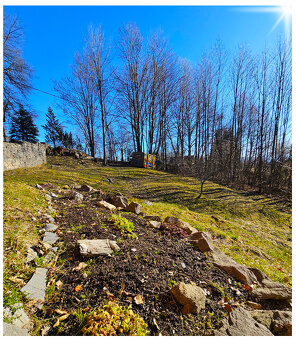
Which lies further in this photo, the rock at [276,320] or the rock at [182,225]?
the rock at [182,225]

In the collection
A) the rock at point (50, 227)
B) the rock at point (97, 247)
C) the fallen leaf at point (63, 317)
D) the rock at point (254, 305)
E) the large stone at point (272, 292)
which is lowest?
the large stone at point (272, 292)

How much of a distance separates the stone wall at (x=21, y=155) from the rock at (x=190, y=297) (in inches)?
316

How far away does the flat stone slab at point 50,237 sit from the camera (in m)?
2.00

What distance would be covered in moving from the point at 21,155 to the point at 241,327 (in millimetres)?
9459

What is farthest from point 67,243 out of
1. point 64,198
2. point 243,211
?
point 243,211

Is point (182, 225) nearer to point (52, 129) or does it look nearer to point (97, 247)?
point (97, 247)

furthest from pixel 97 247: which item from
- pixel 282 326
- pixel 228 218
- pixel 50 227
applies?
pixel 228 218

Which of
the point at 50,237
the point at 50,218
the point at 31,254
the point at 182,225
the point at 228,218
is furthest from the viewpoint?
the point at 228,218

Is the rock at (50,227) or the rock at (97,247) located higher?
the rock at (50,227)

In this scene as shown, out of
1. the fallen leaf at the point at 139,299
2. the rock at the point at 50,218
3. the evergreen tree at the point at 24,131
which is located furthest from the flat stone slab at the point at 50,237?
the evergreen tree at the point at 24,131

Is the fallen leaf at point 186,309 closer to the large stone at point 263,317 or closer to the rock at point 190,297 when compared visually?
the rock at point 190,297

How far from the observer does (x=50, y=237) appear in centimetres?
208

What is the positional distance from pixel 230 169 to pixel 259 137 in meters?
3.29

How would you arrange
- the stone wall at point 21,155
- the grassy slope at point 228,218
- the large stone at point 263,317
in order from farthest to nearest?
the stone wall at point 21,155
the grassy slope at point 228,218
the large stone at point 263,317
